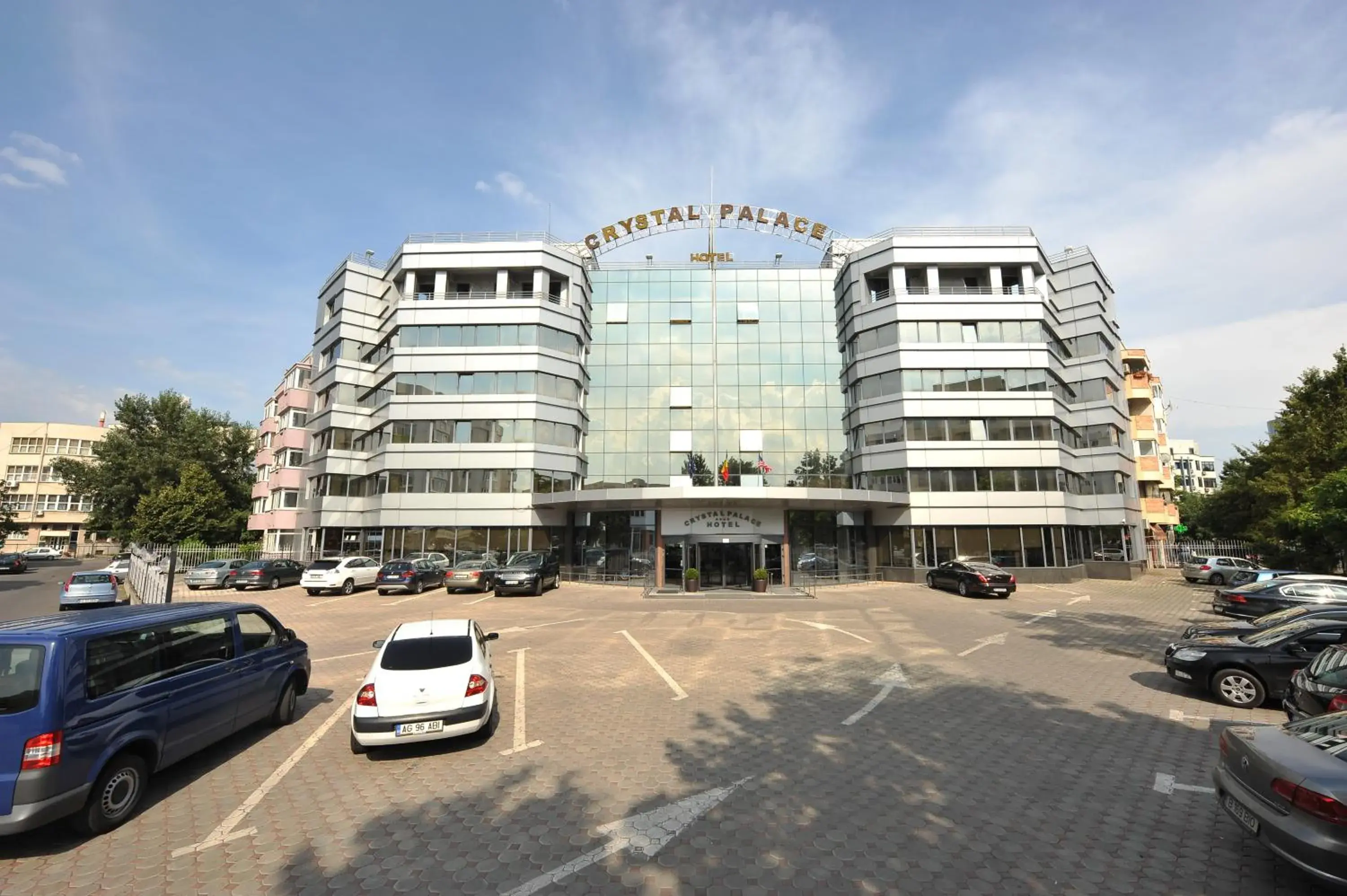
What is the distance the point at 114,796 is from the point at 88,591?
79.6ft

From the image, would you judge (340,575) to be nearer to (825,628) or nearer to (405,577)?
(405,577)

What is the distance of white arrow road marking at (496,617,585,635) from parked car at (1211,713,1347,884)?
15.4 m

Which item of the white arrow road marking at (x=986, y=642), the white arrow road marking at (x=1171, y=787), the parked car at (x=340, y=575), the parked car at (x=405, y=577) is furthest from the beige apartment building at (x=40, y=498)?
the white arrow road marking at (x=1171, y=787)

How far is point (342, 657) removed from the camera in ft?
46.5

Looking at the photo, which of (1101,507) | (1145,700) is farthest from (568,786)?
(1101,507)

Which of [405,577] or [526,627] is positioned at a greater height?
[405,577]

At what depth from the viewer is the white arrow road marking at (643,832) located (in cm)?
494

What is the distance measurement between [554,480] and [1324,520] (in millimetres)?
35664

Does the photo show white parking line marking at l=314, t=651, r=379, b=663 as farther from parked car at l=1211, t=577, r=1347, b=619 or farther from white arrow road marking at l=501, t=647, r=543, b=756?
parked car at l=1211, t=577, r=1347, b=619

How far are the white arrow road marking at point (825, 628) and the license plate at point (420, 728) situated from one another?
1165 centimetres

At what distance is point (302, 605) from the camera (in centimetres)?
2388

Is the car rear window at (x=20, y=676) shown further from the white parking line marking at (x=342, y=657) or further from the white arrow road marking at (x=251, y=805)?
the white parking line marking at (x=342, y=657)

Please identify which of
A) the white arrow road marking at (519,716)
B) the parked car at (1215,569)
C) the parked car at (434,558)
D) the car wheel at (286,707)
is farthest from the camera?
the parked car at (434,558)

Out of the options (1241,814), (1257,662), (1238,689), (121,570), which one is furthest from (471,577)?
(1241,814)
